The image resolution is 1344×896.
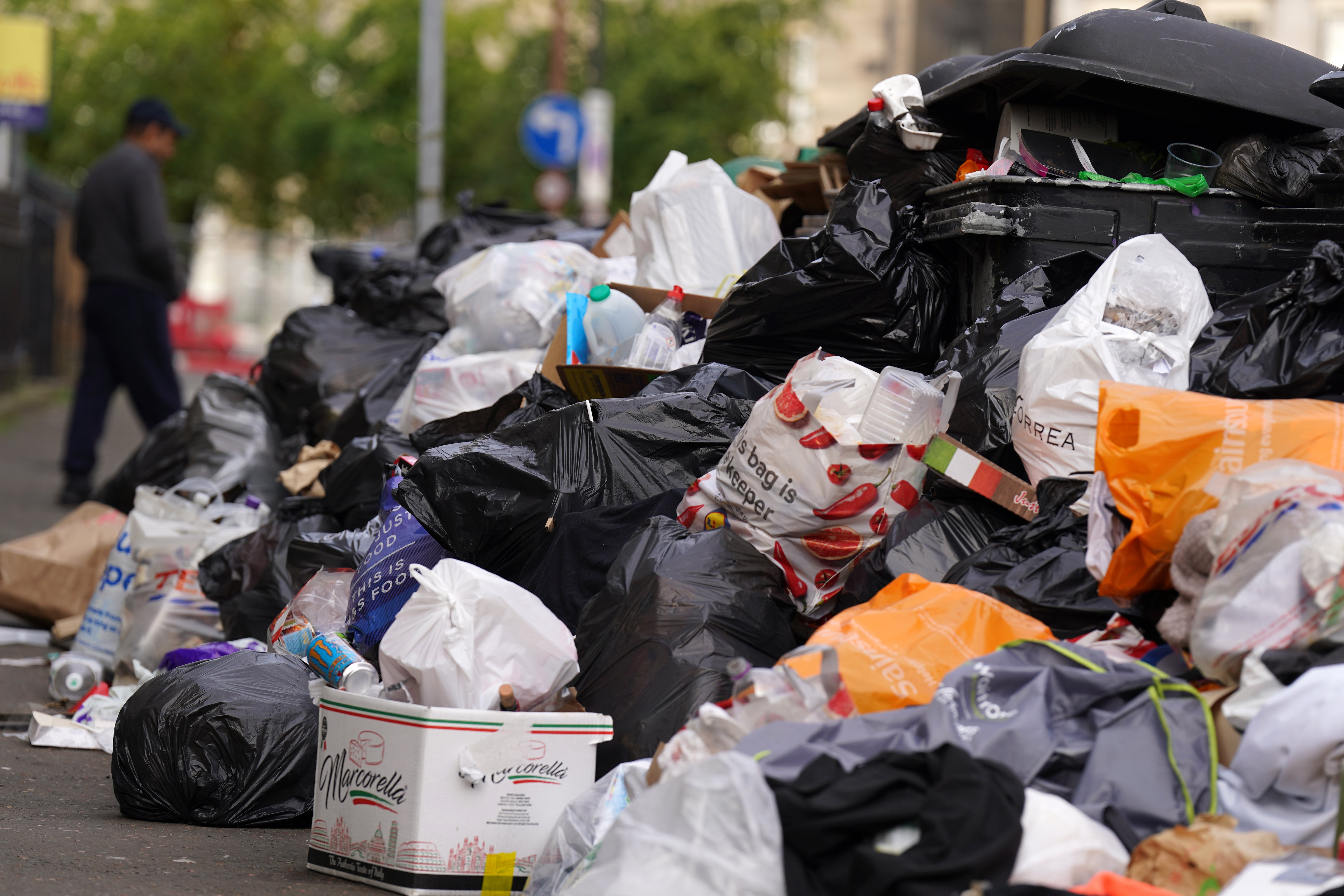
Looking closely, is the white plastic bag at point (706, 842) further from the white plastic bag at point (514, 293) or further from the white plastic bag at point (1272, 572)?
the white plastic bag at point (514, 293)

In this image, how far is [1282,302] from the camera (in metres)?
2.69

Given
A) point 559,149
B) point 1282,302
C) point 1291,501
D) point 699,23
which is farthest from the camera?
point 699,23

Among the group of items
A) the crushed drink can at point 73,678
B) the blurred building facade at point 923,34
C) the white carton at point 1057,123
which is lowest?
the crushed drink can at point 73,678

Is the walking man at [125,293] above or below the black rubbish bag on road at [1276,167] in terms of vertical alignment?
below

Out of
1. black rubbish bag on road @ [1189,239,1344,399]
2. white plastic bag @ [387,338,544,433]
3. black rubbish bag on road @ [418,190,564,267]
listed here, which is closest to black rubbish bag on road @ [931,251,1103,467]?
black rubbish bag on road @ [1189,239,1344,399]

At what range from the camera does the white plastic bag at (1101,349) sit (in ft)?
9.06

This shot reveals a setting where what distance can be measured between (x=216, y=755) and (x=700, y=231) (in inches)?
87.7

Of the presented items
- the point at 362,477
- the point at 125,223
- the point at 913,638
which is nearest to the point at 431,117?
the point at 125,223

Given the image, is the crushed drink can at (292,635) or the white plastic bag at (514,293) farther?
the white plastic bag at (514,293)

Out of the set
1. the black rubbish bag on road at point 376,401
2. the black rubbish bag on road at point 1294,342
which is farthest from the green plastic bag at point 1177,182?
the black rubbish bag on road at point 376,401

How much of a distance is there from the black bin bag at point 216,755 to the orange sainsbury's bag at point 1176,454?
5.39 feet

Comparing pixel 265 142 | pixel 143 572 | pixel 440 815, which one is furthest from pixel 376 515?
pixel 265 142

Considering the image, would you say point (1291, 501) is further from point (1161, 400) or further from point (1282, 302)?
point (1282, 302)

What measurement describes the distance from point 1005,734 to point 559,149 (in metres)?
14.2
